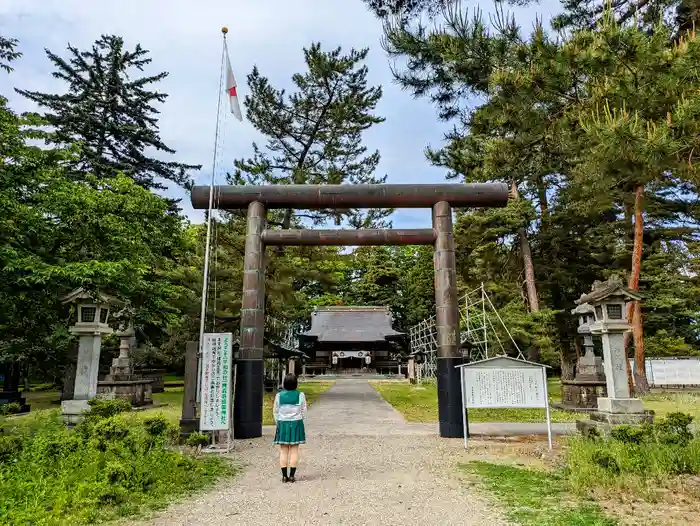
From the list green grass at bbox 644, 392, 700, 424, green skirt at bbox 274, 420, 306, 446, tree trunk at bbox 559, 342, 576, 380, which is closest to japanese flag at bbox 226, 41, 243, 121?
green skirt at bbox 274, 420, 306, 446

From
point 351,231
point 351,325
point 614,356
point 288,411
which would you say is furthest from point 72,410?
point 351,325

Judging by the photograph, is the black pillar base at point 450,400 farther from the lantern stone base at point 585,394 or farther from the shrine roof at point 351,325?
the shrine roof at point 351,325

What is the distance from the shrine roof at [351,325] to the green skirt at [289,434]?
84.4 feet

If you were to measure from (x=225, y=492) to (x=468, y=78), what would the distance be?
582 cm

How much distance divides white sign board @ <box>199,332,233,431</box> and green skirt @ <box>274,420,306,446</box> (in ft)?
6.58

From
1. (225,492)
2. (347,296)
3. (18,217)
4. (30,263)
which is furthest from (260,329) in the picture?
(347,296)

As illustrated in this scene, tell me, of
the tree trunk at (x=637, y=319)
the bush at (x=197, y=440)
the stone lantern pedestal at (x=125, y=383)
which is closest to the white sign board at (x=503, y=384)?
the bush at (x=197, y=440)

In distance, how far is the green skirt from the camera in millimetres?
4703

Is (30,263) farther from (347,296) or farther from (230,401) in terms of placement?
(347,296)

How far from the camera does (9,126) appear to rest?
26.1 feet

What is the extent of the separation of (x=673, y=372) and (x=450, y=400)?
16711 mm

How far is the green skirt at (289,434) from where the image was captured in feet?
15.4

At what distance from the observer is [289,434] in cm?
471

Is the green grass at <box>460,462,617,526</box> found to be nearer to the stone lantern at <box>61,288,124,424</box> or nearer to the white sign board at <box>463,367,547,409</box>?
the white sign board at <box>463,367,547,409</box>
